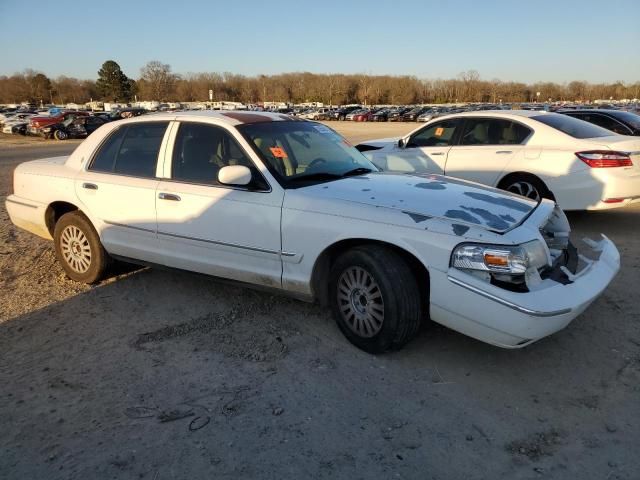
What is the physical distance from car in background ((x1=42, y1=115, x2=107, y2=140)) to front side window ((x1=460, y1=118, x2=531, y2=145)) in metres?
29.6

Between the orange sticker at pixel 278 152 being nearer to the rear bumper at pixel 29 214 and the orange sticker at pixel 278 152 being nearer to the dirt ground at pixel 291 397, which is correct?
the dirt ground at pixel 291 397

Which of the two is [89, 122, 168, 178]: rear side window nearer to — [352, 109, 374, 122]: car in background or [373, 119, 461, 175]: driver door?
[373, 119, 461, 175]: driver door

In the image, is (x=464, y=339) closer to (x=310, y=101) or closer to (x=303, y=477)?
(x=303, y=477)

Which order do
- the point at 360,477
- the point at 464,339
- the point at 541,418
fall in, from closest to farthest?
the point at 360,477
the point at 541,418
the point at 464,339

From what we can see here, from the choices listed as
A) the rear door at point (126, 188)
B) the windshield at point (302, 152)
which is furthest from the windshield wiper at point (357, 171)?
the rear door at point (126, 188)

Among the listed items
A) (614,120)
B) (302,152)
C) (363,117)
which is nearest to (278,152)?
(302,152)

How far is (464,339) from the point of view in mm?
3900

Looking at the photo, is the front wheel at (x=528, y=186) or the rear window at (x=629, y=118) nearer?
the front wheel at (x=528, y=186)

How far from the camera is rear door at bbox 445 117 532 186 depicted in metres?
7.22

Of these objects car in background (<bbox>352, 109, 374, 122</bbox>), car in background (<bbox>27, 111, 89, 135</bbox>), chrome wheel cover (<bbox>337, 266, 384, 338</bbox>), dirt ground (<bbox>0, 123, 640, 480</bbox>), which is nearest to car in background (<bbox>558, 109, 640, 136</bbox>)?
dirt ground (<bbox>0, 123, 640, 480</bbox>)

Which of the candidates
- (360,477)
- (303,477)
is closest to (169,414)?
(303,477)

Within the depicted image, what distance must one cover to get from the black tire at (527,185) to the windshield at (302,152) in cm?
314

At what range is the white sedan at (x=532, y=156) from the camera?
21.5 ft

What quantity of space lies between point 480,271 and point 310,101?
14177 cm
